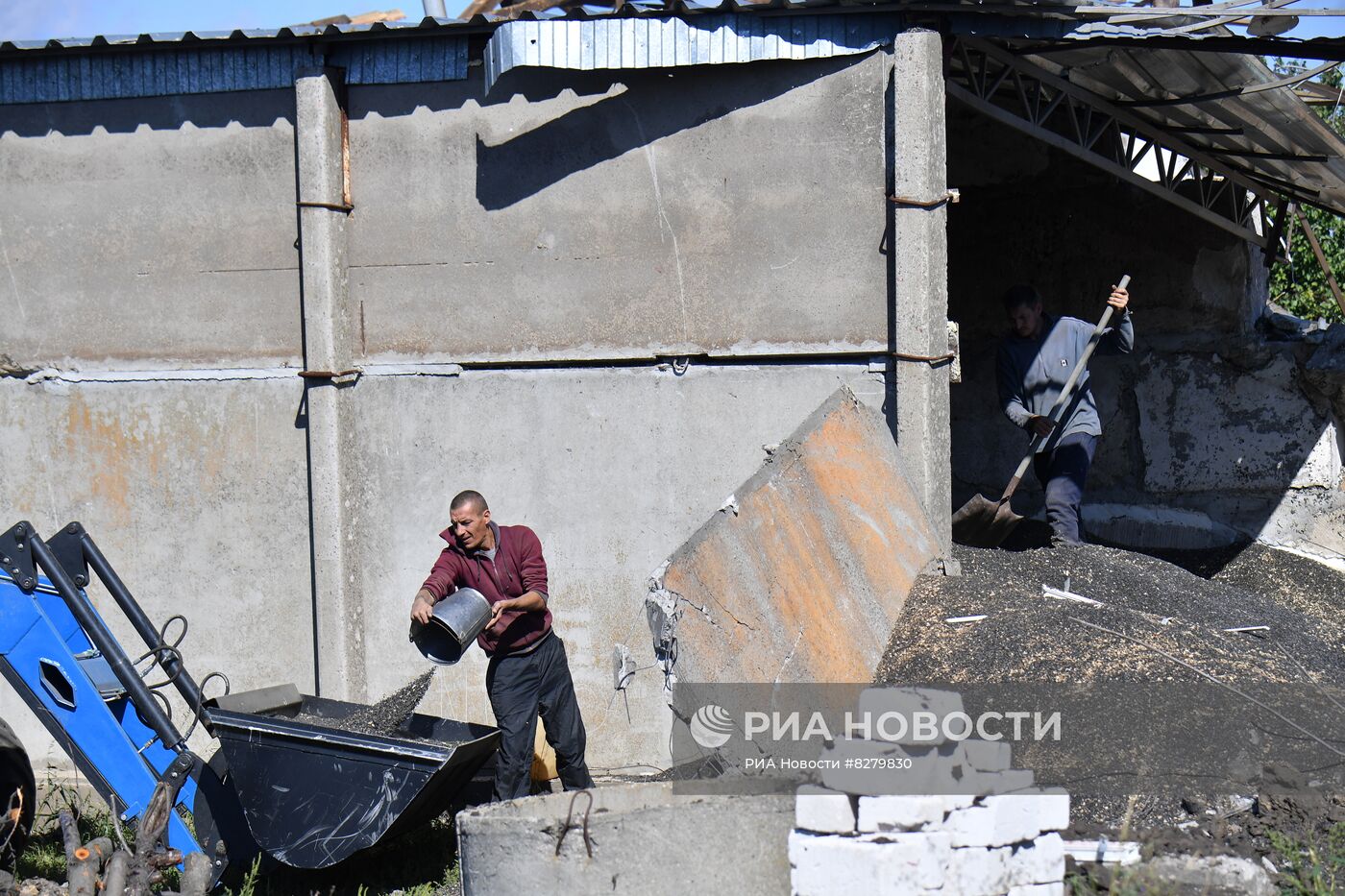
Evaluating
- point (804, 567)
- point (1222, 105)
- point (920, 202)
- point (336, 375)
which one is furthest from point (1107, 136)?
point (336, 375)

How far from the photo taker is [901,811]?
149 inches

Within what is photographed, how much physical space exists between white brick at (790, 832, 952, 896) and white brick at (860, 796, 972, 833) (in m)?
0.03

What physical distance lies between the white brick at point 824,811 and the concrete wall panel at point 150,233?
13.5 ft

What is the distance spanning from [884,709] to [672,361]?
2.61 m

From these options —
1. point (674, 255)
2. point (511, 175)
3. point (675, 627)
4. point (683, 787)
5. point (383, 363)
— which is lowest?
point (683, 787)

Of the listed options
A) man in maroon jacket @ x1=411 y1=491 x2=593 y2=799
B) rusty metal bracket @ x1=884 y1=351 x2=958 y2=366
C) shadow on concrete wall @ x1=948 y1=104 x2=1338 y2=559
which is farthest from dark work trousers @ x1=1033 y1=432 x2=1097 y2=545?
man in maroon jacket @ x1=411 y1=491 x2=593 y2=799

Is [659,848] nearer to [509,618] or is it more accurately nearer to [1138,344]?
[509,618]

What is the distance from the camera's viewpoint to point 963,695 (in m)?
4.87

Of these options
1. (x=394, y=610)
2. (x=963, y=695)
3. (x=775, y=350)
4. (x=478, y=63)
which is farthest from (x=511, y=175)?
(x=963, y=695)

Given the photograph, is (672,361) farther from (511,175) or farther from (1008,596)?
(1008,596)

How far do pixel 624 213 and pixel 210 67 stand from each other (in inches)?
93.3

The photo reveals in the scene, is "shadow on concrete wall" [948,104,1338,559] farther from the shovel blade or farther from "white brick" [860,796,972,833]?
"white brick" [860,796,972,833]

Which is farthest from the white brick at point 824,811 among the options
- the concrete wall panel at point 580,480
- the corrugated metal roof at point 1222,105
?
the corrugated metal roof at point 1222,105

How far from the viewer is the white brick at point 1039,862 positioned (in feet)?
12.8
